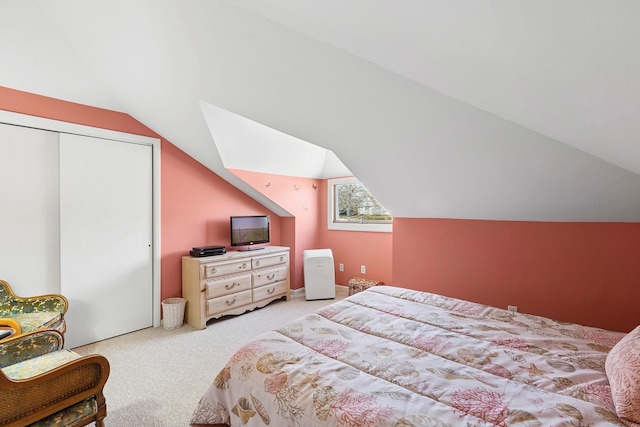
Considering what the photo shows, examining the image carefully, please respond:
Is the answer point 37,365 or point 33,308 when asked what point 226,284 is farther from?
point 37,365

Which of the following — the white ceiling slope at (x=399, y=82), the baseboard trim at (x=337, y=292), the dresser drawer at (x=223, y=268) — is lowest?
the baseboard trim at (x=337, y=292)

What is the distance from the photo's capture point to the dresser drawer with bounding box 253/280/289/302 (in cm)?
384

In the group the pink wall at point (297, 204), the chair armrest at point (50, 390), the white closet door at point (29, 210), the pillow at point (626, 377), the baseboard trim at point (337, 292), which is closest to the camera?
the pillow at point (626, 377)

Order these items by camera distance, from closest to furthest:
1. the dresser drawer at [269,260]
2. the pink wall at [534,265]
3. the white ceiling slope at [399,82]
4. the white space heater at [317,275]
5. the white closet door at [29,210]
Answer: the white ceiling slope at [399,82] < the pink wall at [534,265] < the white closet door at [29,210] < the dresser drawer at [269,260] < the white space heater at [317,275]

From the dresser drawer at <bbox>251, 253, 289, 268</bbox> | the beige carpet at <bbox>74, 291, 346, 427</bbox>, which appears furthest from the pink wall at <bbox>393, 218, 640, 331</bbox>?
the beige carpet at <bbox>74, 291, 346, 427</bbox>

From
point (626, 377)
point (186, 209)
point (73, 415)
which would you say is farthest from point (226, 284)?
point (626, 377)

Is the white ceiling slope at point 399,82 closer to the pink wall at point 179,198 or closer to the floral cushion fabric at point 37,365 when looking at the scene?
the pink wall at point 179,198

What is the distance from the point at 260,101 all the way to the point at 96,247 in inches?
89.6

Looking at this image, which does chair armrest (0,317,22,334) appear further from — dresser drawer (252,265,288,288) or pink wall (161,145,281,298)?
dresser drawer (252,265,288,288)

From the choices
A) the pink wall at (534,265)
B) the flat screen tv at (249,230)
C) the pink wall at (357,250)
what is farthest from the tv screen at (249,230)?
the pink wall at (534,265)

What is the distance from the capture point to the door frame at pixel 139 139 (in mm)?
2525

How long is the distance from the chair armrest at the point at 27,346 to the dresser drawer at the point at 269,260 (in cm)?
213

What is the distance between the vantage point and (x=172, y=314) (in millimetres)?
3264

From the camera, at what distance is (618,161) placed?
1.59 metres
